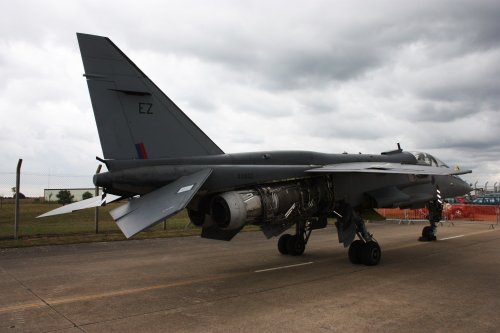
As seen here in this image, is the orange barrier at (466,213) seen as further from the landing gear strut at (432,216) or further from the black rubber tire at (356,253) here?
the black rubber tire at (356,253)

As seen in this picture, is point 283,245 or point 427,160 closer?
point 283,245

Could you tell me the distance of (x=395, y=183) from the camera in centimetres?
1109

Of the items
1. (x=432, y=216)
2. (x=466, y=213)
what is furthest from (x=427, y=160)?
(x=466, y=213)

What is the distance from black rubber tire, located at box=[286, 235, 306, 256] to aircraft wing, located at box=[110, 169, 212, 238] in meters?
4.61

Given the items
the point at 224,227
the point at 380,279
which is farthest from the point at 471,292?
the point at 224,227

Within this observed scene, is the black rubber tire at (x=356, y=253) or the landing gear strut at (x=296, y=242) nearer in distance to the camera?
the black rubber tire at (x=356, y=253)

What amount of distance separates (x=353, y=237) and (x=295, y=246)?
1.99m

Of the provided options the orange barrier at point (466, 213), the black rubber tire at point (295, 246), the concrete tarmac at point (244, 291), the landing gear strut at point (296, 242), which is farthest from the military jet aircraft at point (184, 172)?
the orange barrier at point (466, 213)

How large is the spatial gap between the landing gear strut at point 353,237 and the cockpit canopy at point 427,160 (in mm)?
4514

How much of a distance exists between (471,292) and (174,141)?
628 centimetres

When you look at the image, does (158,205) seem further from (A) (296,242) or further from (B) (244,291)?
(A) (296,242)

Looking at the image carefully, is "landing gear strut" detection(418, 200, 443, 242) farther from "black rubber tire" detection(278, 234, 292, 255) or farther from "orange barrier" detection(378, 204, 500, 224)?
"orange barrier" detection(378, 204, 500, 224)

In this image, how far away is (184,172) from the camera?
783cm

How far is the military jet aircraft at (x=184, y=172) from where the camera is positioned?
7.50 metres
